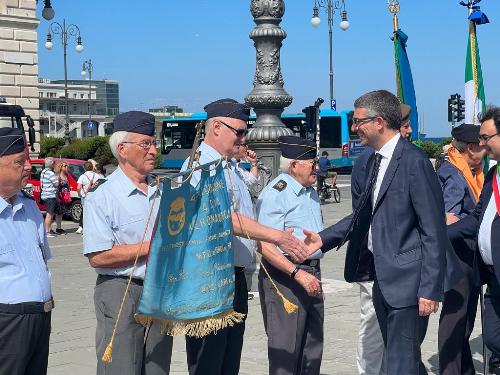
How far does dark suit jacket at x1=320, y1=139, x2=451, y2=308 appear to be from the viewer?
185 inches

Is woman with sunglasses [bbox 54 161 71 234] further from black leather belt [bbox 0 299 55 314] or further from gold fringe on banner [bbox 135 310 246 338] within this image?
black leather belt [bbox 0 299 55 314]

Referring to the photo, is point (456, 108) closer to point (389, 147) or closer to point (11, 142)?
point (389, 147)

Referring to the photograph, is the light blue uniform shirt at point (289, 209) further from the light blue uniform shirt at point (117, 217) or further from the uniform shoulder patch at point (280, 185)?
the light blue uniform shirt at point (117, 217)

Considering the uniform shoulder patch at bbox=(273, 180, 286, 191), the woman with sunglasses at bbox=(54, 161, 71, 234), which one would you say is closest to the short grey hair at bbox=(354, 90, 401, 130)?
the uniform shoulder patch at bbox=(273, 180, 286, 191)

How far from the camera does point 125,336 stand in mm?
4547

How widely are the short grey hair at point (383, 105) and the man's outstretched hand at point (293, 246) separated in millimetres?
820

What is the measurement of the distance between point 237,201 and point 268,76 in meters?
8.55

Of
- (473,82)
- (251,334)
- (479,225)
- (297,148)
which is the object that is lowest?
(251,334)

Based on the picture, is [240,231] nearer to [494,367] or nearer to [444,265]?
[444,265]

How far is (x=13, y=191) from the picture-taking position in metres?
4.46

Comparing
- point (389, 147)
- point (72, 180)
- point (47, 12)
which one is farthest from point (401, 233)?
point (47, 12)

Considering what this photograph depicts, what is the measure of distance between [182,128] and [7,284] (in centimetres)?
4517

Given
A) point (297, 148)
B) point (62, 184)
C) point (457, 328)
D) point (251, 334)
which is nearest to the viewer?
point (297, 148)

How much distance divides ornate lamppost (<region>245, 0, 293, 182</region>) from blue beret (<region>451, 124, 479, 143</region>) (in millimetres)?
6930
